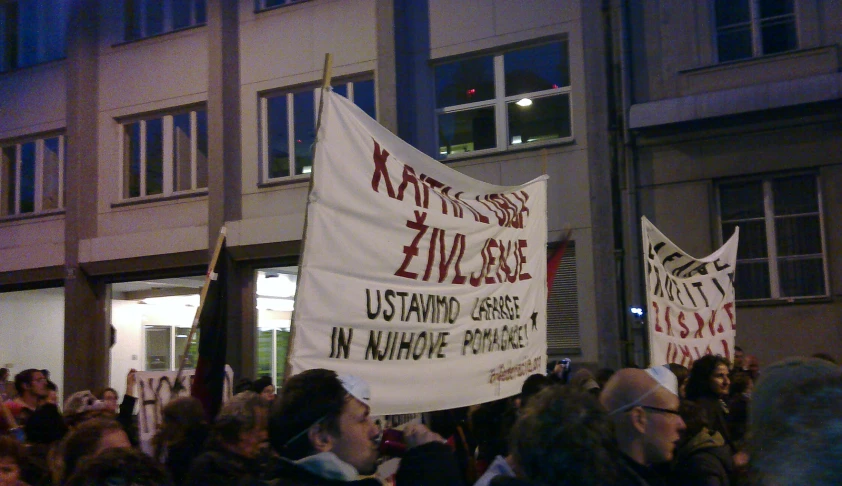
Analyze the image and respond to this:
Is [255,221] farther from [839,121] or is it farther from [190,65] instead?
[839,121]

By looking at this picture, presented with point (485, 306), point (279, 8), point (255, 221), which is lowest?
point (485, 306)

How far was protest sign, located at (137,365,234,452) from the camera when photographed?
23.0ft

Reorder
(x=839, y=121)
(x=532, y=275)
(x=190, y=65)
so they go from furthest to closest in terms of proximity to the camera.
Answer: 1. (x=190, y=65)
2. (x=839, y=121)
3. (x=532, y=275)

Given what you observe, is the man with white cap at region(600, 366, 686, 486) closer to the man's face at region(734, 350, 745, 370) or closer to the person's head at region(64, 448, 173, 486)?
the person's head at region(64, 448, 173, 486)

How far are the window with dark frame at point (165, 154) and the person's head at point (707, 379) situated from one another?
11.4 m

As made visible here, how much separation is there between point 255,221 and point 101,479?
41.4 ft

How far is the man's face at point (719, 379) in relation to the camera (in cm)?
597

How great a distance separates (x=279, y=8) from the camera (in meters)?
15.2

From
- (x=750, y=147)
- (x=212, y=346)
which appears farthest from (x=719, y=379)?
(x=750, y=147)

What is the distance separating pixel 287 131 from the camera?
1511 centimetres

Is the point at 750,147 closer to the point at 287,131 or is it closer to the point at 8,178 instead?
the point at 287,131

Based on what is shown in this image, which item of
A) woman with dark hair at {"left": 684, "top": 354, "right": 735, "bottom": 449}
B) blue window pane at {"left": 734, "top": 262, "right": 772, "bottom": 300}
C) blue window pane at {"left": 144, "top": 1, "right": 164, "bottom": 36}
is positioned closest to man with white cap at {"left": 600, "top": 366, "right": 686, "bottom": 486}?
woman with dark hair at {"left": 684, "top": 354, "right": 735, "bottom": 449}

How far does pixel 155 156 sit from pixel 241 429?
43.6 ft

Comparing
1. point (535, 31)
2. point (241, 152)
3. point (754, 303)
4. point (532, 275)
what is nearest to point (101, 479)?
point (532, 275)
